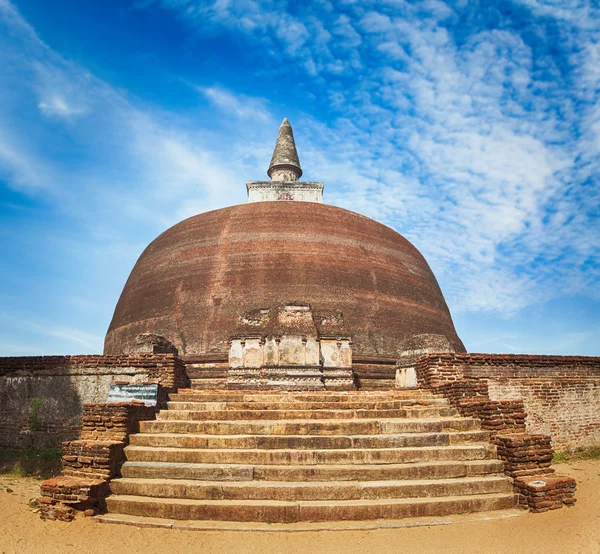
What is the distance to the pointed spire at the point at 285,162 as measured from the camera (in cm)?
2023

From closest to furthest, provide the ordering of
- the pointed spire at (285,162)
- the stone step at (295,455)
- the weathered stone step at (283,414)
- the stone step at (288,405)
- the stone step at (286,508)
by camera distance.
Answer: the stone step at (286,508)
the stone step at (295,455)
the weathered stone step at (283,414)
the stone step at (288,405)
the pointed spire at (285,162)

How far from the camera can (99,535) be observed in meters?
4.55

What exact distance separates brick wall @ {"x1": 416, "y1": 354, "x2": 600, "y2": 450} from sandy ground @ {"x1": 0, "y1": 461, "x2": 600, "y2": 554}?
12.6 ft

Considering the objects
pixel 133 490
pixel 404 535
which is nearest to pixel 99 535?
pixel 133 490

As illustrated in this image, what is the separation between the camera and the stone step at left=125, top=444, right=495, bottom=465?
559 centimetres

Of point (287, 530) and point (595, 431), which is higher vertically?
point (595, 431)

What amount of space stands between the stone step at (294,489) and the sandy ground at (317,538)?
0.48 meters

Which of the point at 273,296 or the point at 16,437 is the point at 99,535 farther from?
the point at 273,296

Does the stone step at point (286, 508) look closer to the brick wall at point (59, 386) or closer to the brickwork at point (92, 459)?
the brickwork at point (92, 459)

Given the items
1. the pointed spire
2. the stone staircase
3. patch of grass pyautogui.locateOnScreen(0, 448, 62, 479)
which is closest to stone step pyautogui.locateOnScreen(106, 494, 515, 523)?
the stone staircase

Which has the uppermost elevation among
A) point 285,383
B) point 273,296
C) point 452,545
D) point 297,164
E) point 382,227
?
point 297,164

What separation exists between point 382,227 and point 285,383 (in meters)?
7.88

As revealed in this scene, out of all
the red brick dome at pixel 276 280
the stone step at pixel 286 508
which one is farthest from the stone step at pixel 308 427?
the red brick dome at pixel 276 280

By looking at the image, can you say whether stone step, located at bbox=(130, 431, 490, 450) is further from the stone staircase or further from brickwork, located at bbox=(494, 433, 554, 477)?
brickwork, located at bbox=(494, 433, 554, 477)
